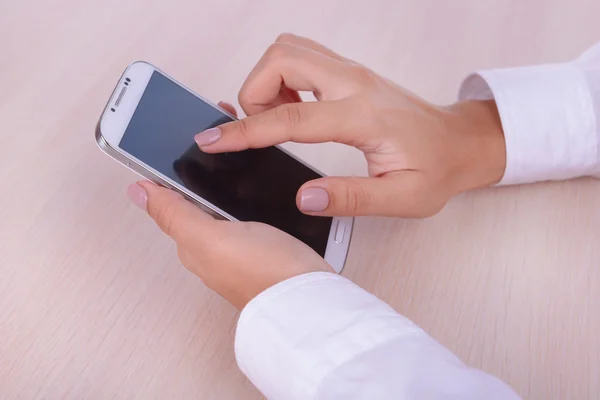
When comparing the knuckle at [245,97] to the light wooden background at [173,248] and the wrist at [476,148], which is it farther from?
the wrist at [476,148]

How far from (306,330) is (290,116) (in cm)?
18

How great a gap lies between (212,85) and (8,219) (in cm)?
24

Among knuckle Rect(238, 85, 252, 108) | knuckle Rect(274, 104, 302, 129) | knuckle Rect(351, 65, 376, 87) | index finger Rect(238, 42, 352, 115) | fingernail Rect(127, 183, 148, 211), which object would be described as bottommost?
fingernail Rect(127, 183, 148, 211)

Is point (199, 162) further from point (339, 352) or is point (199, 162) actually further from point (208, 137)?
point (339, 352)

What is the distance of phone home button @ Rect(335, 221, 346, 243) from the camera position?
18.4 inches

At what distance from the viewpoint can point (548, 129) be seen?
50 cm

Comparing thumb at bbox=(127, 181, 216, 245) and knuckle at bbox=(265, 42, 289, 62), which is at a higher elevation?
knuckle at bbox=(265, 42, 289, 62)

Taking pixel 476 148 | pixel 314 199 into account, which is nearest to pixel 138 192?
pixel 314 199

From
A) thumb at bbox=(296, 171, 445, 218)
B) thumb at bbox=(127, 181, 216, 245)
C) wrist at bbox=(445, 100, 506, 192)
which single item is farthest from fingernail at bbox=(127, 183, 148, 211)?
wrist at bbox=(445, 100, 506, 192)

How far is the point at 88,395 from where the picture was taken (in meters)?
0.37

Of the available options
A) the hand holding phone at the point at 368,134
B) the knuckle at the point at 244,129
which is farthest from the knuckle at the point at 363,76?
the knuckle at the point at 244,129

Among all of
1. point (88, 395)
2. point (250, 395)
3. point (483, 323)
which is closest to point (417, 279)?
point (483, 323)

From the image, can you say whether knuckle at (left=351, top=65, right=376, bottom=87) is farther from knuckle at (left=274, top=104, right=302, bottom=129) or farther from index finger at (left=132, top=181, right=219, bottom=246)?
index finger at (left=132, top=181, right=219, bottom=246)

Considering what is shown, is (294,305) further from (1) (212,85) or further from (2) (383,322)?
(1) (212,85)
